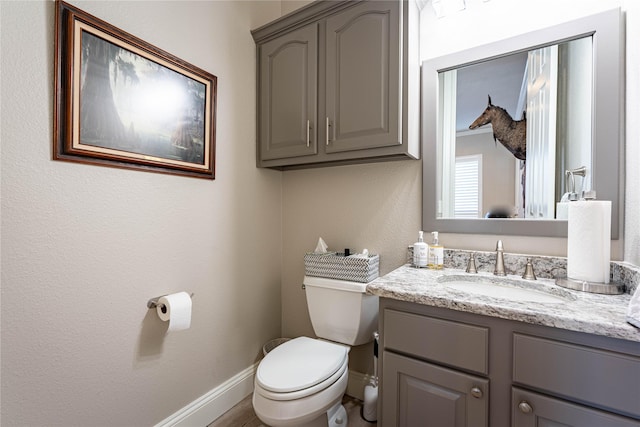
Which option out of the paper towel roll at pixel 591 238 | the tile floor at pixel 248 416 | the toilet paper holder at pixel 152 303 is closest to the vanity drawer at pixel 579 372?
the paper towel roll at pixel 591 238

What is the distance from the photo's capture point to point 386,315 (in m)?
1.10

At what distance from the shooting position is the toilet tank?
5.17 feet

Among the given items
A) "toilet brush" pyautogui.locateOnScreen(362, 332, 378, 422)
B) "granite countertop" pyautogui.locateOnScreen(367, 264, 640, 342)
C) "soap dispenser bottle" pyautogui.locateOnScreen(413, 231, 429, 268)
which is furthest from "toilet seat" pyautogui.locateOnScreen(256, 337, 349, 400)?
"soap dispenser bottle" pyautogui.locateOnScreen(413, 231, 429, 268)

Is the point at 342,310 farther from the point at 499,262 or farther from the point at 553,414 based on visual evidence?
the point at 553,414

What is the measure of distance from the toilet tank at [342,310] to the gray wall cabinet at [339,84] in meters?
0.71

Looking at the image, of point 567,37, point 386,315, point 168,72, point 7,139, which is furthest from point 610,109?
point 7,139

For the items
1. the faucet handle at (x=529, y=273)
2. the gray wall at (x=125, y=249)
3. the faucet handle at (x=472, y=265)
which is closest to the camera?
the gray wall at (x=125, y=249)

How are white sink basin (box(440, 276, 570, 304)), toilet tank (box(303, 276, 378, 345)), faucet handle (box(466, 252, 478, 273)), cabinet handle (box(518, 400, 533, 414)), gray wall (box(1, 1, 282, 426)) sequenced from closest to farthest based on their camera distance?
cabinet handle (box(518, 400, 533, 414)), gray wall (box(1, 1, 282, 426)), white sink basin (box(440, 276, 570, 304)), faucet handle (box(466, 252, 478, 273)), toilet tank (box(303, 276, 378, 345))

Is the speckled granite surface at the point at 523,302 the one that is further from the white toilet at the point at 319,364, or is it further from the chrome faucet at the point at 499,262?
the white toilet at the point at 319,364

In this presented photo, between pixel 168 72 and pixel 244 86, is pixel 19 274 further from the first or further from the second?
pixel 244 86

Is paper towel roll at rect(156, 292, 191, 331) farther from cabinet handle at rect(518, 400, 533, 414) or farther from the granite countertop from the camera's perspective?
cabinet handle at rect(518, 400, 533, 414)

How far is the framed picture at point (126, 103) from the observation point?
3.50 ft

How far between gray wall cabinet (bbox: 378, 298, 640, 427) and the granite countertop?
39 mm

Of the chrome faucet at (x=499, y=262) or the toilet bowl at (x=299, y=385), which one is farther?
the chrome faucet at (x=499, y=262)
